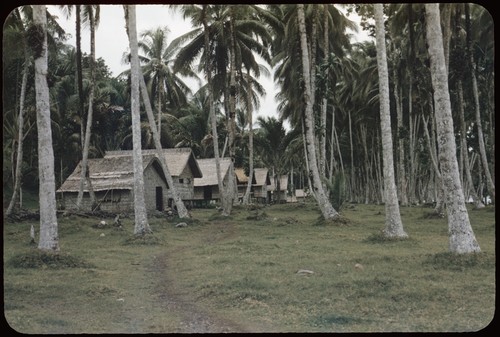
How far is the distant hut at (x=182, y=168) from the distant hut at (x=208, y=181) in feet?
6.86

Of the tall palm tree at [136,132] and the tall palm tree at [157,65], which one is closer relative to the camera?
the tall palm tree at [136,132]

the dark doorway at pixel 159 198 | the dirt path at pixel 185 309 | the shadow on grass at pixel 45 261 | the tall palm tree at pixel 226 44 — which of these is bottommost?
the dirt path at pixel 185 309

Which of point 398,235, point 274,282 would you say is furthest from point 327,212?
point 274,282

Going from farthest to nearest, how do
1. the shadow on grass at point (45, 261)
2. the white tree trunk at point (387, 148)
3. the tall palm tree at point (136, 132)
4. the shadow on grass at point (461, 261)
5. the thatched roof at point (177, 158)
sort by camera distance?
the thatched roof at point (177, 158) < the tall palm tree at point (136, 132) < the white tree trunk at point (387, 148) < the shadow on grass at point (45, 261) < the shadow on grass at point (461, 261)

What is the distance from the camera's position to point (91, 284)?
31.6 feet

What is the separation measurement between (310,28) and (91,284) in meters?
18.7

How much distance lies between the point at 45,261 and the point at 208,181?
2691 centimetres

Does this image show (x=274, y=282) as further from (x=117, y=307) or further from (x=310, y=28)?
(x=310, y=28)

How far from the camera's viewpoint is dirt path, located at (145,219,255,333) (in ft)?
23.7

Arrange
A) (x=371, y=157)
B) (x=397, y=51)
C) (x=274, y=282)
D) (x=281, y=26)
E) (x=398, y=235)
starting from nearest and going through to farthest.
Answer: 1. (x=274, y=282)
2. (x=398, y=235)
3. (x=281, y=26)
4. (x=397, y=51)
5. (x=371, y=157)

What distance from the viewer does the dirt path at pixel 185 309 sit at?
23.7ft

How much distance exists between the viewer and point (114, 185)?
84.8 ft

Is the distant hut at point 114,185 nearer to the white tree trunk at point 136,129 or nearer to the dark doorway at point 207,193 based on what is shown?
the white tree trunk at point 136,129

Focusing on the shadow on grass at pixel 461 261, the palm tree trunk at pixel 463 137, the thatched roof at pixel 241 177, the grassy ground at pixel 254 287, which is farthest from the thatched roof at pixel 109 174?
the thatched roof at pixel 241 177
